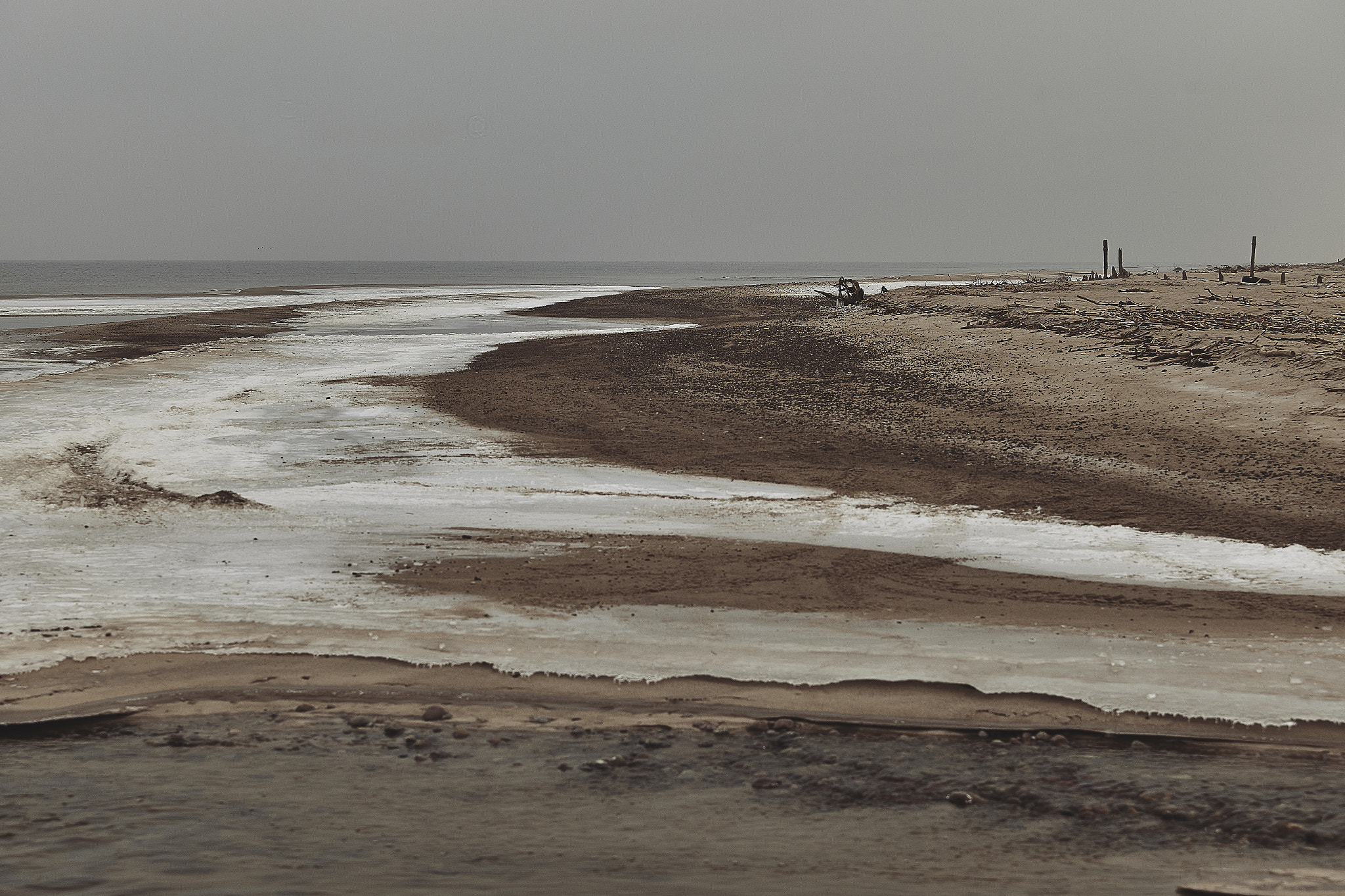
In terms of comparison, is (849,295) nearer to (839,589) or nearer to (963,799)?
(839,589)

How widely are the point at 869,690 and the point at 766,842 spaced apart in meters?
1.83

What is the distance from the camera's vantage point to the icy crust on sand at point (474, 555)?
21.6 ft

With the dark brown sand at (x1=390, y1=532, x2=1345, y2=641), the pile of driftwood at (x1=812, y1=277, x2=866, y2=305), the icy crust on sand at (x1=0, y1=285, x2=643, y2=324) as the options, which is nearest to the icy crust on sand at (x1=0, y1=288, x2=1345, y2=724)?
the dark brown sand at (x1=390, y1=532, x2=1345, y2=641)

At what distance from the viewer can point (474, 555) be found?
9.16m

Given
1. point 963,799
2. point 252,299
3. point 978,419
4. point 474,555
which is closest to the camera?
point 963,799

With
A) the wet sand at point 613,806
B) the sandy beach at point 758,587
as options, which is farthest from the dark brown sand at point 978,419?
the wet sand at point 613,806

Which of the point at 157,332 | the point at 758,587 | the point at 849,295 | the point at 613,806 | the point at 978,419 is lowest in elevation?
the point at 613,806

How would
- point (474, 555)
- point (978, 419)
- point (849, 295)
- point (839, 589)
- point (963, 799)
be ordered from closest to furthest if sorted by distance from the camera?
1. point (963, 799)
2. point (839, 589)
3. point (474, 555)
4. point (978, 419)
5. point (849, 295)

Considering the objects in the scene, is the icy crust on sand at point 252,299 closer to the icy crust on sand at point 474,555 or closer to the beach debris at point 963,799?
the icy crust on sand at point 474,555

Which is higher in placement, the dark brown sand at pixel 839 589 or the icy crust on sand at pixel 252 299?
the icy crust on sand at pixel 252 299

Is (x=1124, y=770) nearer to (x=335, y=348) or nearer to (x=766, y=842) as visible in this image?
(x=766, y=842)

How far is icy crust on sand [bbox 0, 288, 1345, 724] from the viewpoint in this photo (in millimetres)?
6570

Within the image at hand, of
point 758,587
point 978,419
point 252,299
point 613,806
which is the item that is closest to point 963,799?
point 613,806

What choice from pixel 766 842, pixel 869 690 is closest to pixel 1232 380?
pixel 869 690
